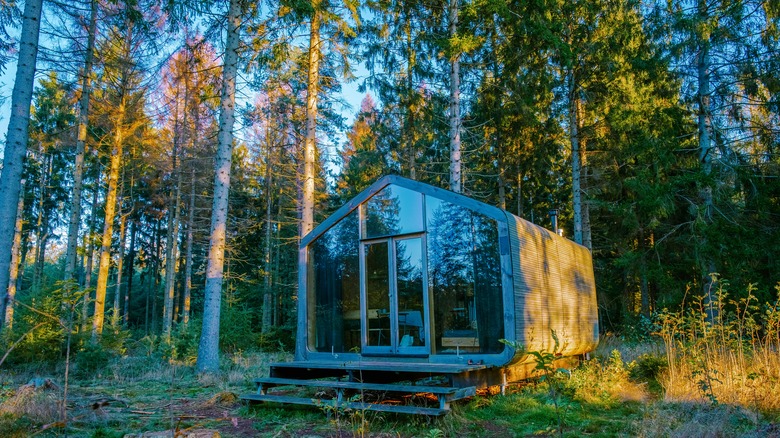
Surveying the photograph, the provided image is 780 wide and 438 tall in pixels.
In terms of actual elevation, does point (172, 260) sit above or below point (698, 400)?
above

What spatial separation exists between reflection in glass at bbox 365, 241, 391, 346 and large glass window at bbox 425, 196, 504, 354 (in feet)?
2.40

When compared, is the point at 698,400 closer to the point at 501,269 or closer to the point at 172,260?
the point at 501,269

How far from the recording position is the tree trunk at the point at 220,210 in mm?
8805

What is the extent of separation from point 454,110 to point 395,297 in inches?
207

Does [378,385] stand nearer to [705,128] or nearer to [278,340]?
[705,128]

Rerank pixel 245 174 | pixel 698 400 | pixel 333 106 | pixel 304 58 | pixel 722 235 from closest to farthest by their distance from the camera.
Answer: pixel 698 400, pixel 722 235, pixel 304 58, pixel 333 106, pixel 245 174

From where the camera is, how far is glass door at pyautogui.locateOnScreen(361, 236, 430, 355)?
22.6 feet

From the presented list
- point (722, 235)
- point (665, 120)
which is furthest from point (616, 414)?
point (665, 120)

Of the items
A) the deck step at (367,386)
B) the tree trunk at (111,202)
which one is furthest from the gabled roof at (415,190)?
the tree trunk at (111,202)

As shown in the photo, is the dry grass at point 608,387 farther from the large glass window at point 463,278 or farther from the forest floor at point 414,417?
the large glass window at point 463,278

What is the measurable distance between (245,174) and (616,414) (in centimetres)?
1862

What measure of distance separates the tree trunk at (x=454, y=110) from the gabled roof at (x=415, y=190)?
3112mm

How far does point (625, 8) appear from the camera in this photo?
41.4 feet

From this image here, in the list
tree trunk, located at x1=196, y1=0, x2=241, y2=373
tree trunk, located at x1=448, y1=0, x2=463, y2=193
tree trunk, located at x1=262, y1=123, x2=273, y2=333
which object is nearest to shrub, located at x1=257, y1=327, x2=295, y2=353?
tree trunk, located at x1=262, y1=123, x2=273, y2=333
